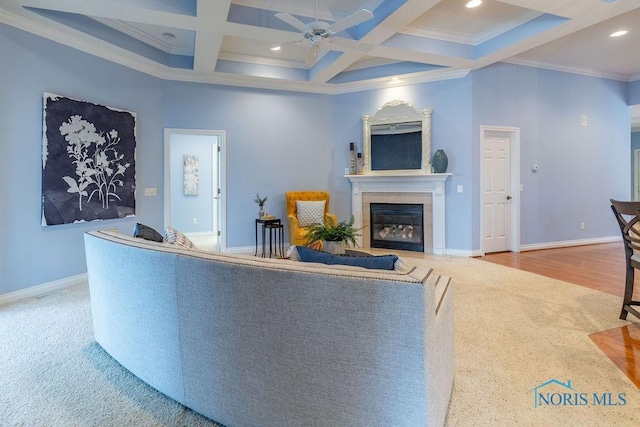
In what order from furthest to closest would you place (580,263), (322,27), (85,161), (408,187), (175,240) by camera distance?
1. (408,187)
2. (580,263)
3. (85,161)
4. (322,27)
5. (175,240)

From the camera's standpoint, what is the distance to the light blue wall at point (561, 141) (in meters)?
5.36

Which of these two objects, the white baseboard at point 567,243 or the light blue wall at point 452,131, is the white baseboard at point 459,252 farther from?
the white baseboard at point 567,243

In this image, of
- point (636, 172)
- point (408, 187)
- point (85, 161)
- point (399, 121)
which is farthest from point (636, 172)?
point (85, 161)

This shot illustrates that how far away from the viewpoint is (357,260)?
145cm

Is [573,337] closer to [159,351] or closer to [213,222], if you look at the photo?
[159,351]

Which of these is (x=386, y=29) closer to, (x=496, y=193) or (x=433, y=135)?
(x=433, y=135)

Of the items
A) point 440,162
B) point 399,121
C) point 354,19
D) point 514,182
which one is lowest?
point 514,182

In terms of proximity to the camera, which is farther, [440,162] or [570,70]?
[570,70]

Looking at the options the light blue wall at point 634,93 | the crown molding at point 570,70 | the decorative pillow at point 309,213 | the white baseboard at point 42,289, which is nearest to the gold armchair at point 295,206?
the decorative pillow at point 309,213

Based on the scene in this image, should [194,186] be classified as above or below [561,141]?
below

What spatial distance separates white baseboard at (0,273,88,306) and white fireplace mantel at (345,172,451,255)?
4082 millimetres

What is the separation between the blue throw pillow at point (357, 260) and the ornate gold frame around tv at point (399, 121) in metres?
4.29

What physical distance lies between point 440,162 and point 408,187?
0.65 metres

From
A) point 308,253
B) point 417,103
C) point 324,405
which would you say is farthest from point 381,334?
point 417,103
